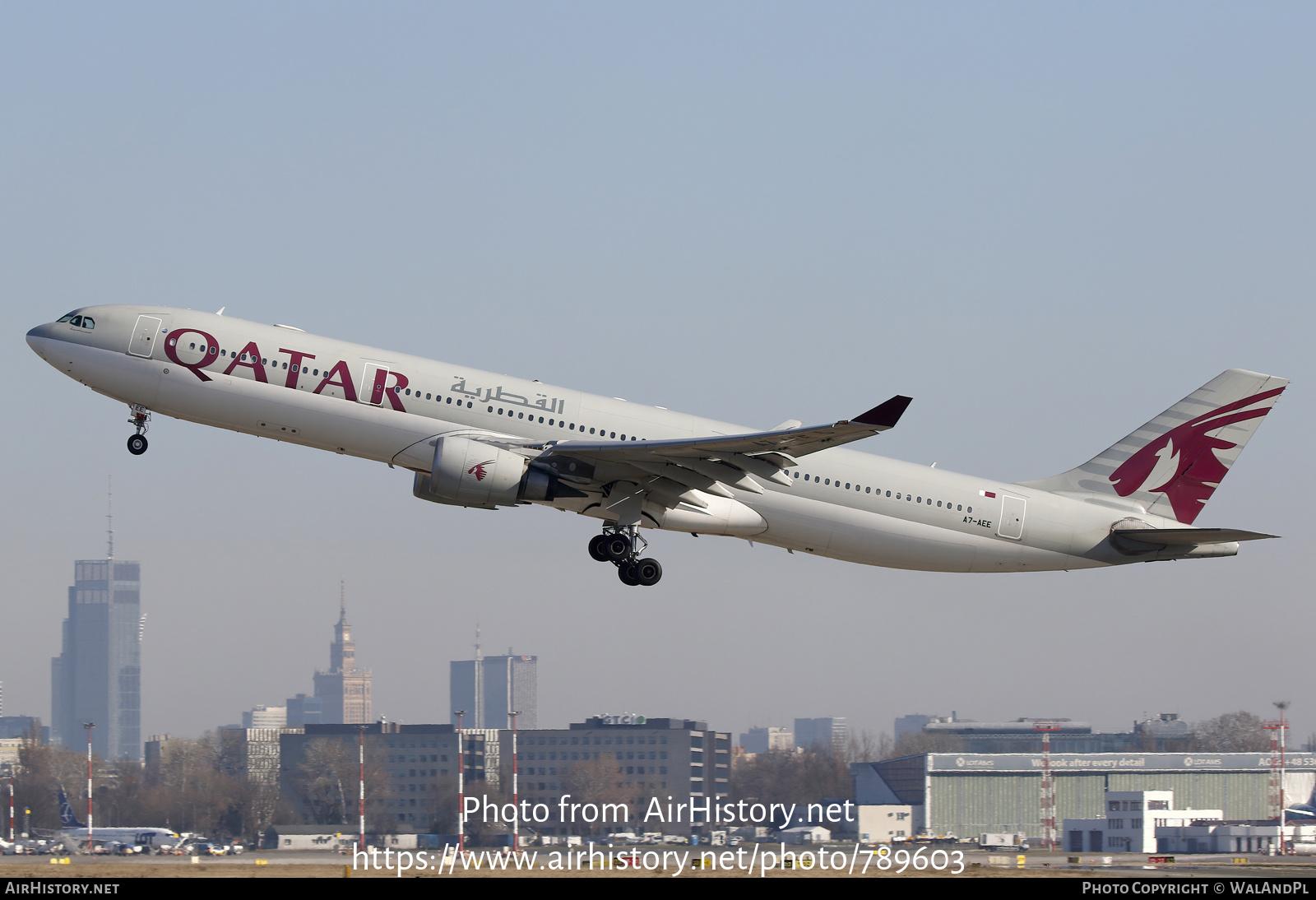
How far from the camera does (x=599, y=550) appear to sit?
128 ft

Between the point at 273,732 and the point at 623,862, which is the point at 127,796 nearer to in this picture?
the point at 273,732

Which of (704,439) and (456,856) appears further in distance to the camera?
(456,856)

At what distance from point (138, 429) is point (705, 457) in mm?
14781

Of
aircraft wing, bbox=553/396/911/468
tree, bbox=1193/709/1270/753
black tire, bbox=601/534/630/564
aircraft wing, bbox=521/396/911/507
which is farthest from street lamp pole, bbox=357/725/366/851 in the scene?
tree, bbox=1193/709/1270/753

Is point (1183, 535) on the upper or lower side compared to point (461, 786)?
upper

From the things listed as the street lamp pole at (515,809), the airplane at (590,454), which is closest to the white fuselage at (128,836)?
the street lamp pole at (515,809)

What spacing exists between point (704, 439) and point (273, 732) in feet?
153

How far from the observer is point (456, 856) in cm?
3853

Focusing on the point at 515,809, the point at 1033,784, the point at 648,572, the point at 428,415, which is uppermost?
the point at 428,415

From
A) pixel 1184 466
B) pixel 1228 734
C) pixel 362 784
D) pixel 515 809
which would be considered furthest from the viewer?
pixel 1228 734

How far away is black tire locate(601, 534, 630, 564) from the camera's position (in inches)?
1526

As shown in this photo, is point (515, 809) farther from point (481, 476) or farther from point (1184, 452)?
point (1184, 452)

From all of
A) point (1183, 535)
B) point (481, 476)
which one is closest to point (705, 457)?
point (481, 476)
